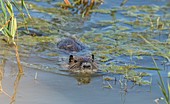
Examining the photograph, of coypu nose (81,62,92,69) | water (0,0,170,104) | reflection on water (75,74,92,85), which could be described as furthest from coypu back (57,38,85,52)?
reflection on water (75,74,92,85)

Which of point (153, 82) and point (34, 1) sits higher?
point (34, 1)

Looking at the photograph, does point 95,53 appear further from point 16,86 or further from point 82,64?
point 16,86

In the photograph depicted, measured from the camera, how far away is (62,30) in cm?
946

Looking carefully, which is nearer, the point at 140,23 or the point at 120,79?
the point at 120,79

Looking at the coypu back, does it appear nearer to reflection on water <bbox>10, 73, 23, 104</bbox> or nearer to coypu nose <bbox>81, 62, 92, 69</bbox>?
coypu nose <bbox>81, 62, 92, 69</bbox>

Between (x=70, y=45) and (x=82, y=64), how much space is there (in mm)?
1048

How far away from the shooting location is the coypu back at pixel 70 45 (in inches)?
335

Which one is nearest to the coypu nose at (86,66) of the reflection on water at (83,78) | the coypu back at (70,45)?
the reflection on water at (83,78)

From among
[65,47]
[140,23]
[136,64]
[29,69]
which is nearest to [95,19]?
[140,23]

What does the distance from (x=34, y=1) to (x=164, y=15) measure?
2.65m

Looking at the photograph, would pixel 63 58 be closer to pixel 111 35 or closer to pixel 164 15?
pixel 111 35

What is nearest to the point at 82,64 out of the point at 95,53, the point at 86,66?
the point at 86,66

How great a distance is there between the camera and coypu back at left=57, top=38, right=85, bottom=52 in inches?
335

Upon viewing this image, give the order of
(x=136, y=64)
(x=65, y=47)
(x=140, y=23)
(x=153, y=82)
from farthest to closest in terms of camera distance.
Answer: (x=140, y=23)
(x=65, y=47)
(x=136, y=64)
(x=153, y=82)
